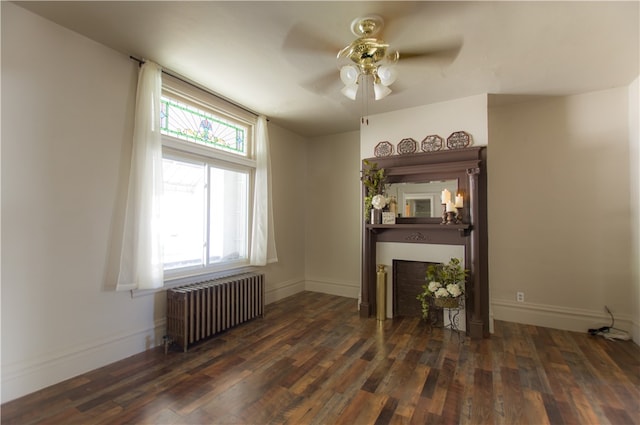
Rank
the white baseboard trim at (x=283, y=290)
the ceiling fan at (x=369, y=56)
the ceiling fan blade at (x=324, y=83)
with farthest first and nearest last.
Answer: the white baseboard trim at (x=283, y=290)
the ceiling fan blade at (x=324, y=83)
the ceiling fan at (x=369, y=56)

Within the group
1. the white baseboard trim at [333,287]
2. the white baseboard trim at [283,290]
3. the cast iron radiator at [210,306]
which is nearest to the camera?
the cast iron radiator at [210,306]

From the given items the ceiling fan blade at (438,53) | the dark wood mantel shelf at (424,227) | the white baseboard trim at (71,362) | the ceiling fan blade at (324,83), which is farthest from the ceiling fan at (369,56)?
the white baseboard trim at (71,362)

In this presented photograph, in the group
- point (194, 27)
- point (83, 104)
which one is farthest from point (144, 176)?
point (194, 27)

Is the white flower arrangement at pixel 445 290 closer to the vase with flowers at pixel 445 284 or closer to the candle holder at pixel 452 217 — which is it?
the vase with flowers at pixel 445 284

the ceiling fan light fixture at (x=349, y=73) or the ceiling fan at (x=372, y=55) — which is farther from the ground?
the ceiling fan at (x=372, y=55)

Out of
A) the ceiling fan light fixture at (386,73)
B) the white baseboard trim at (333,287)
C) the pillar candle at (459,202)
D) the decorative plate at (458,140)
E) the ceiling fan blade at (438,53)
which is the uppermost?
the ceiling fan blade at (438,53)

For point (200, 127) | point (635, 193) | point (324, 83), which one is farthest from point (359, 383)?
point (635, 193)

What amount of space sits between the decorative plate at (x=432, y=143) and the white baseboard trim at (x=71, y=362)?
12.1ft

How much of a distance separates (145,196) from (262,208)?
1.66 meters

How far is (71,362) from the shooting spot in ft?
7.63

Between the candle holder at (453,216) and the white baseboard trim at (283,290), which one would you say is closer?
the candle holder at (453,216)

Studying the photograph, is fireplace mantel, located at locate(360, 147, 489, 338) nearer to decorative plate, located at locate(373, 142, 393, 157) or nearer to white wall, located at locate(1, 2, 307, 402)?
decorative plate, located at locate(373, 142, 393, 157)

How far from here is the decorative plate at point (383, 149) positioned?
3.90m

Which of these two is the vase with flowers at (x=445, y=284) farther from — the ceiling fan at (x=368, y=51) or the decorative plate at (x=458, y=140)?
the ceiling fan at (x=368, y=51)
